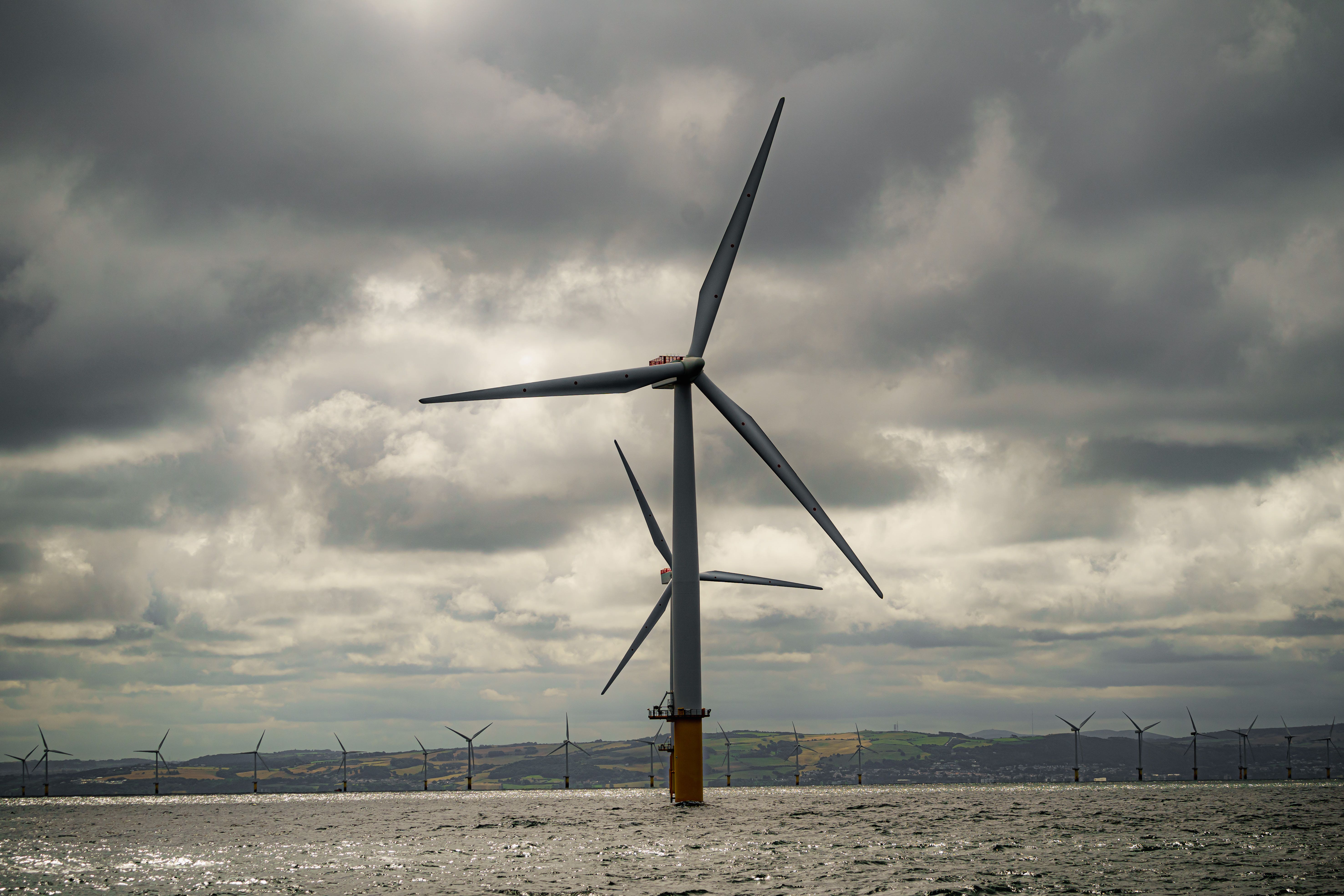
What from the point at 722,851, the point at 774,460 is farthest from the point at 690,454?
the point at 722,851

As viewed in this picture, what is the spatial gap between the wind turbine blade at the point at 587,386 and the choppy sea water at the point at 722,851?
2998 cm

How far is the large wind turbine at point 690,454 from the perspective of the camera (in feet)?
272

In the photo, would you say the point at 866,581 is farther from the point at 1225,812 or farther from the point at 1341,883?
the point at 1225,812

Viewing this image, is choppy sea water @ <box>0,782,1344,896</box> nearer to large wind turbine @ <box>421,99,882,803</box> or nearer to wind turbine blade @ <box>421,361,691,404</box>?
large wind turbine @ <box>421,99,882,803</box>

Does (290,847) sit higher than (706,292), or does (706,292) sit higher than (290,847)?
(706,292)

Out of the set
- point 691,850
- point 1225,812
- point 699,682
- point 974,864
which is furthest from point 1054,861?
point 1225,812

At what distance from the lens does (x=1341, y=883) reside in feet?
157

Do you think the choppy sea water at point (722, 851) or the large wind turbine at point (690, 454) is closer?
the choppy sea water at point (722, 851)

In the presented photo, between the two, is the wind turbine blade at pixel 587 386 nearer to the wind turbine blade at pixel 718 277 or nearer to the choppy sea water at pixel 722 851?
the wind turbine blade at pixel 718 277

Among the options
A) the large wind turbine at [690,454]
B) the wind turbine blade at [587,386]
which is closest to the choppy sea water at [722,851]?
the large wind turbine at [690,454]

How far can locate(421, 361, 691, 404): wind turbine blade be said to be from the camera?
74.9 meters

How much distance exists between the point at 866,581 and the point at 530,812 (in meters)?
71.0

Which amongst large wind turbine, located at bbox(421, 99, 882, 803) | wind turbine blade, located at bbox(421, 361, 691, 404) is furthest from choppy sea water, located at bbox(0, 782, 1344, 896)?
wind turbine blade, located at bbox(421, 361, 691, 404)

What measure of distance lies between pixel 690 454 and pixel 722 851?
114 ft
